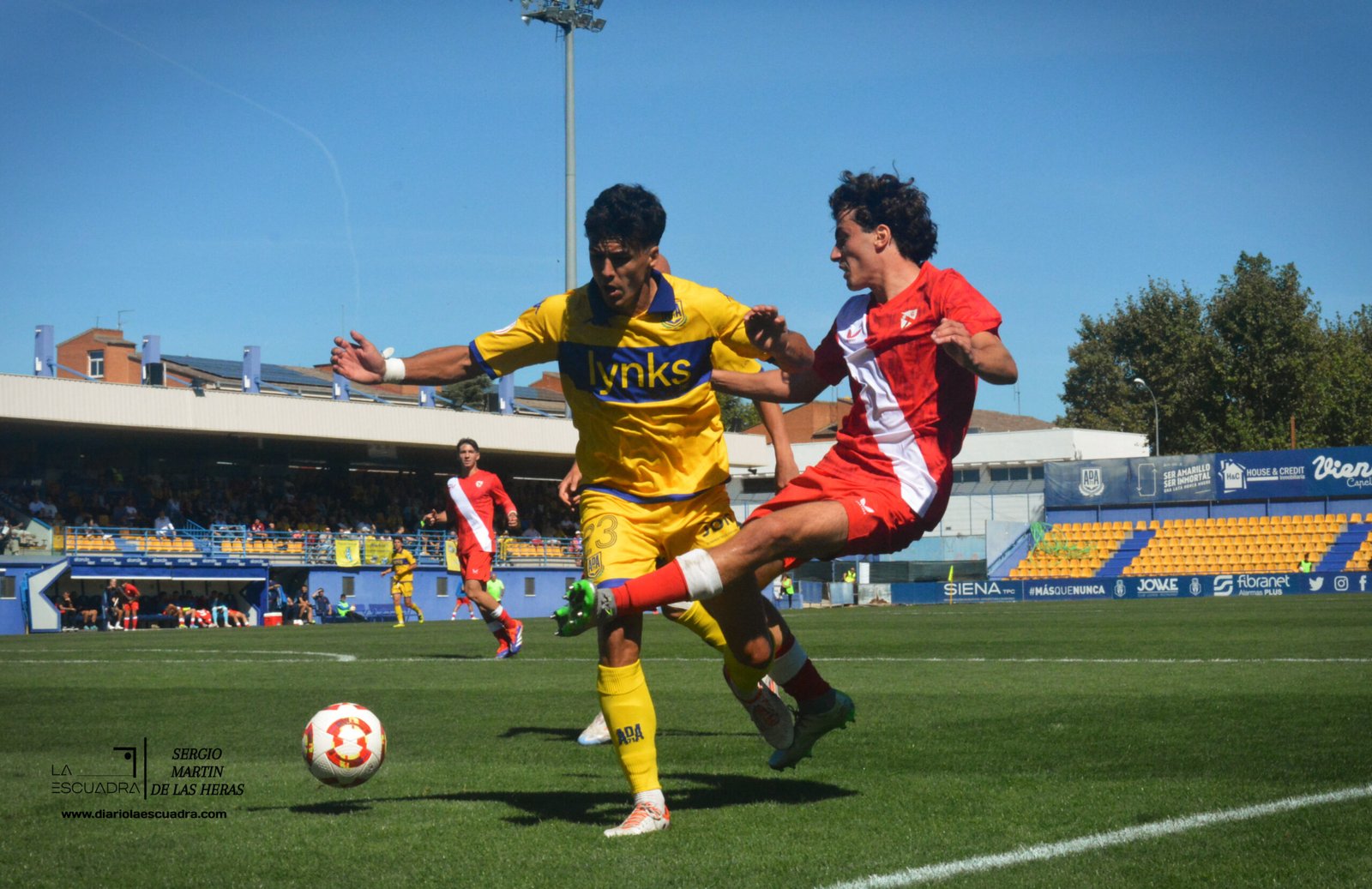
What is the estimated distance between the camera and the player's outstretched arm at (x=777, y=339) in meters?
5.66

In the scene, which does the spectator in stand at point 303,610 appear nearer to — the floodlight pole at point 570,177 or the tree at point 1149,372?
the floodlight pole at point 570,177

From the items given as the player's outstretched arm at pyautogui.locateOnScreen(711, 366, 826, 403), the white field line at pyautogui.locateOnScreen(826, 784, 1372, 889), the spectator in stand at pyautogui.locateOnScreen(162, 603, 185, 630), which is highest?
the player's outstretched arm at pyautogui.locateOnScreen(711, 366, 826, 403)

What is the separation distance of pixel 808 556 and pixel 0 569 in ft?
119

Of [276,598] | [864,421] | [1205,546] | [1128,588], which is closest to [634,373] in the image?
[864,421]

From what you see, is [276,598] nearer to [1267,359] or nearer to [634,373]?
[634,373]

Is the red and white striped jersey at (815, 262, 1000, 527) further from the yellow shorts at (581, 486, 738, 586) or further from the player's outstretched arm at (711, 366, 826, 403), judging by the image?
the yellow shorts at (581, 486, 738, 586)

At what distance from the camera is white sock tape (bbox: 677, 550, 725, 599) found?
5016mm

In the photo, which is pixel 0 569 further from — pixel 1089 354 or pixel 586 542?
pixel 1089 354

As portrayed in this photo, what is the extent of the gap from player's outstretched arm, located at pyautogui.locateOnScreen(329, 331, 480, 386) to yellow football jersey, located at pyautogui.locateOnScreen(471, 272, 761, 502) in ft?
0.29

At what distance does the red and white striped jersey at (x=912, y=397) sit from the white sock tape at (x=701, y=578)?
0.81 m

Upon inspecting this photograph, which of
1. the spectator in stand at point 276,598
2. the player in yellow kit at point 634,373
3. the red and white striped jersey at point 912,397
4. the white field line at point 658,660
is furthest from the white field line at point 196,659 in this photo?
the spectator in stand at point 276,598

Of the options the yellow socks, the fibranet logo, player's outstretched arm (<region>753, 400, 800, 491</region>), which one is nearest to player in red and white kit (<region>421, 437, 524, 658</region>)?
player's outstretched arm (<region>753, 400, 800, 491</region>)

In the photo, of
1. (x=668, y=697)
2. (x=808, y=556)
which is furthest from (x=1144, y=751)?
(x=668, y=697)

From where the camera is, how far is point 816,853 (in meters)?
4.27
